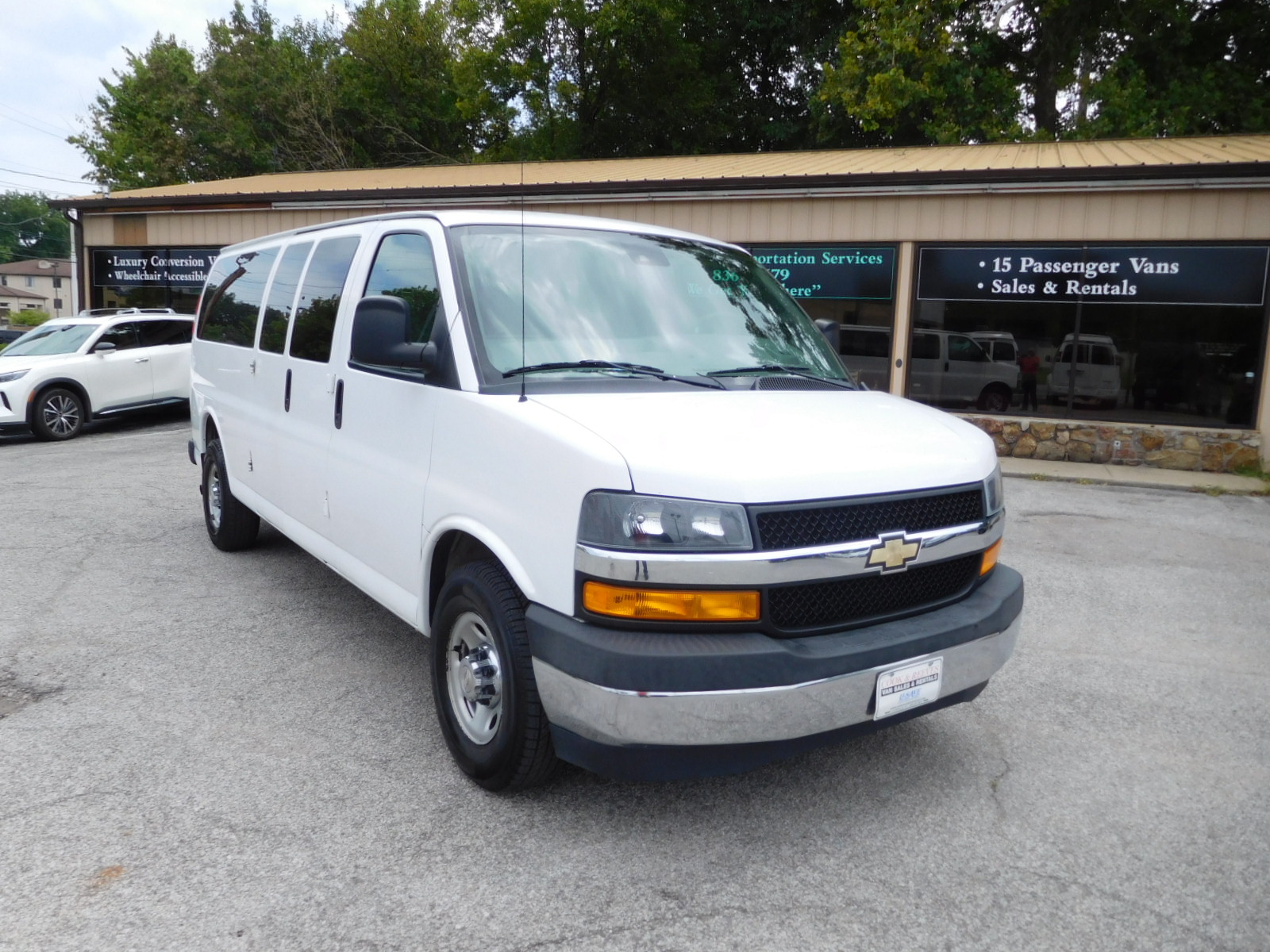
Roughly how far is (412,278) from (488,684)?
168 cm

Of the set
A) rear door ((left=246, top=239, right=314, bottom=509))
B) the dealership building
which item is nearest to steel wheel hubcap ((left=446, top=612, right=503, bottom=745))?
rear door ((left=246, top=239, right=314, bottom=509))

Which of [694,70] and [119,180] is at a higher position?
[694,70]

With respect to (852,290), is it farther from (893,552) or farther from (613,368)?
(893,552)

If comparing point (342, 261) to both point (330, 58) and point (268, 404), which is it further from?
point (330, 58)

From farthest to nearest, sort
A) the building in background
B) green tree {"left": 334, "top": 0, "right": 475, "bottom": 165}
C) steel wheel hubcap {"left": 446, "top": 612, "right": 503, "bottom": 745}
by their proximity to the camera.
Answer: the building in background, green tree {"left": 334, "top": 0, "right": 475, "bottom": 165}, steel wheel hubcap {"left": 446, "top": 612, "right": 503, "bottom": 745}

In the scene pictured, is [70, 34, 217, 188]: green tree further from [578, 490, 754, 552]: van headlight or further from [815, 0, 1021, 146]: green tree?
[578, 490, 754, 552]: van headlight

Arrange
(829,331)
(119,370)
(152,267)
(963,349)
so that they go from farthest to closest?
(152,267), (119,370), (963,349), (829,331)

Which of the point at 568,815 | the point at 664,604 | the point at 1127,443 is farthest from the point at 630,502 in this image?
the point at 1127,443

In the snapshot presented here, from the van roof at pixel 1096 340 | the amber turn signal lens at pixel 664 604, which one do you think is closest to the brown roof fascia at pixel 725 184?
the van roof at pixel 1096 340

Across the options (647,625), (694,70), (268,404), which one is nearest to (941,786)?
(647,625)

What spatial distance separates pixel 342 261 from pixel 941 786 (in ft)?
Result: 11.3

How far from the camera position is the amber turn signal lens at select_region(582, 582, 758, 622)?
2764mm

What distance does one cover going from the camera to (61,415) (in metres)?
13.4

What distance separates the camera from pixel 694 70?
3052cm
